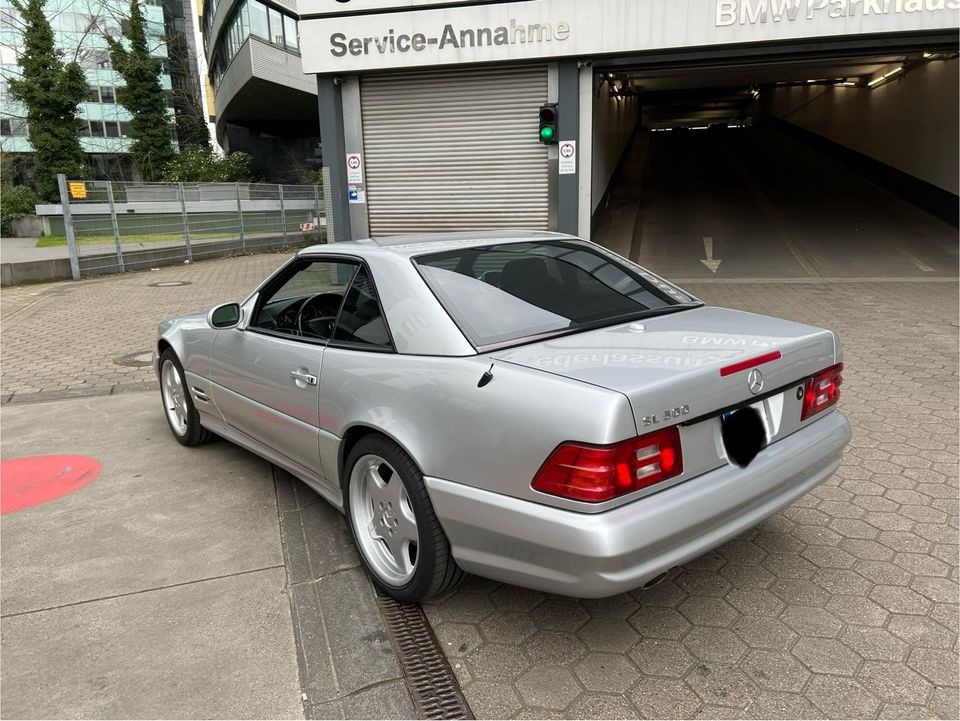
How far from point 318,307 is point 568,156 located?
30.3 feet

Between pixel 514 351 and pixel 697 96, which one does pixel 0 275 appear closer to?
pixel 514 351

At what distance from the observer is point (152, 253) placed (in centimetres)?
1703

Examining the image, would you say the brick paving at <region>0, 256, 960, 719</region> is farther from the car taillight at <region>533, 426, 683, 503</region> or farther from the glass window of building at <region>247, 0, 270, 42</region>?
the glass window of building at <region>247, 0, 270, 42</region>

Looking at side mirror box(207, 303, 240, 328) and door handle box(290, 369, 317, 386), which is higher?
side mirror box(207, 303, 240, 328)

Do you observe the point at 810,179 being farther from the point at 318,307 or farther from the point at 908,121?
the point at 318,307

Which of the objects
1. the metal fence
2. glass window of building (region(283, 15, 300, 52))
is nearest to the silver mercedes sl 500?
the metal fence

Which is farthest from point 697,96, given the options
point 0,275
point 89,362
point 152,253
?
point 89,362

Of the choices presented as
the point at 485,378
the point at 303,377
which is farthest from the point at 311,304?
the point at 485,378

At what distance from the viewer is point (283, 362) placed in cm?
360

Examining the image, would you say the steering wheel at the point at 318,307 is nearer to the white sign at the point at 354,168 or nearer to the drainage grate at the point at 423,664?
the drainage grate at the point at 423,664

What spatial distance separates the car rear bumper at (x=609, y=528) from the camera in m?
2.29

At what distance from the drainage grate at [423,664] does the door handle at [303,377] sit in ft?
3.32

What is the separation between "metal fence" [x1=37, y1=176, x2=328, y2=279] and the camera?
50.3ft

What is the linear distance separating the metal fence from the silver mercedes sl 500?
42.8 feet
